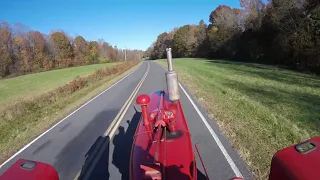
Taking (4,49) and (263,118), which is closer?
(263,118)

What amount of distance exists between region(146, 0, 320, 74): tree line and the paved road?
69.7 ft

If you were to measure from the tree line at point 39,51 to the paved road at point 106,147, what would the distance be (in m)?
56.5

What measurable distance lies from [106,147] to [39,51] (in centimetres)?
7388

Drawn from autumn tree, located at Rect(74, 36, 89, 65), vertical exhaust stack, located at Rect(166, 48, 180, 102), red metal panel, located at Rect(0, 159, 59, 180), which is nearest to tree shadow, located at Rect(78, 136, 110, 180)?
vertical exhaust stack, located at Rect(166, 48, 180, 102)

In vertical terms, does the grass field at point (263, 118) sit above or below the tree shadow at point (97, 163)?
above

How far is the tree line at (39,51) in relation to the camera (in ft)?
207

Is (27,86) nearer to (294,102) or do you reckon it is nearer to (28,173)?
(294,102)

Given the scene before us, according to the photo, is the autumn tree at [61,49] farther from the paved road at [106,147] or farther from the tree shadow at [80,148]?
the tree shadow at [80,148]

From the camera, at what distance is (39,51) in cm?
7262

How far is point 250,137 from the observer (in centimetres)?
674

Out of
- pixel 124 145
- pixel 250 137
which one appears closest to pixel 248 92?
pixel 250 137

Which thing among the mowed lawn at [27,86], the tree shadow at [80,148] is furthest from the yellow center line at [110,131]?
the mowed lawn at [27,86]

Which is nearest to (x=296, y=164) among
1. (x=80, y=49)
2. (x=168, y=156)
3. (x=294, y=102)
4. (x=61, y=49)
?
(x=168, y=156)

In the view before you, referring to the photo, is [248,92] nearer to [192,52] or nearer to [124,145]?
[124,145]
